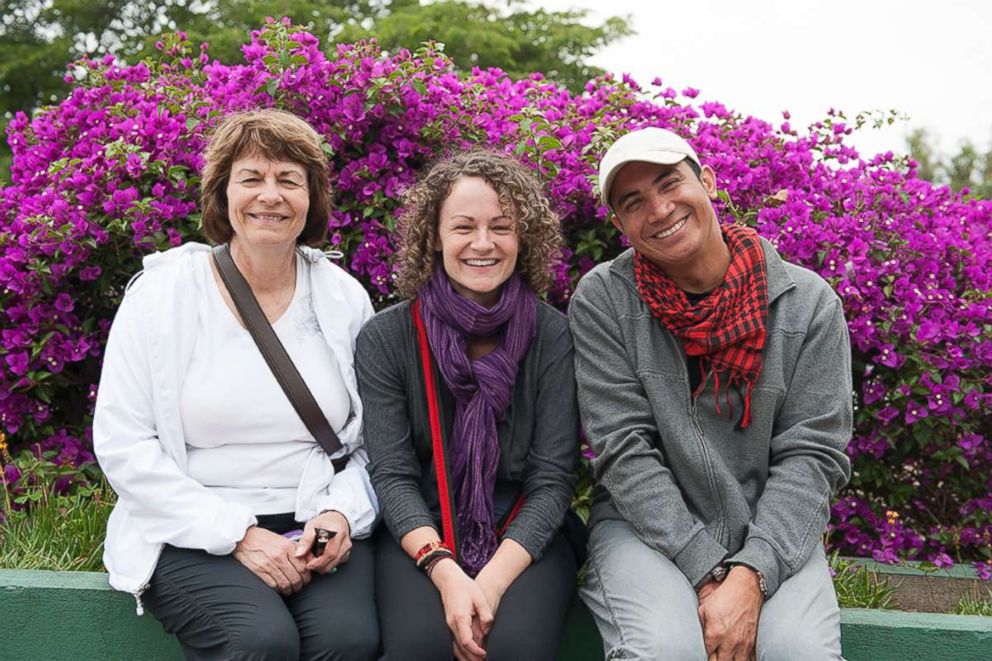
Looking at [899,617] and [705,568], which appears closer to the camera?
[705,568]

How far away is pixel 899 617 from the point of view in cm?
317

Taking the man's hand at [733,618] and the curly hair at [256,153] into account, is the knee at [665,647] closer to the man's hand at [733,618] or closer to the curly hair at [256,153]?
the man's hand at [733,618]

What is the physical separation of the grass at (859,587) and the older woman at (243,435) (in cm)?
171

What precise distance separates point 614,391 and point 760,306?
50 centimetres

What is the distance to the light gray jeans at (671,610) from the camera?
254 cm

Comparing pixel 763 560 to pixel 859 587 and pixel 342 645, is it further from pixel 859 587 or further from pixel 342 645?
pixel 342 645

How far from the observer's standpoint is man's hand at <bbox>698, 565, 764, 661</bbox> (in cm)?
260

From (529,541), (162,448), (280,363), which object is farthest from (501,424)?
(162,448)

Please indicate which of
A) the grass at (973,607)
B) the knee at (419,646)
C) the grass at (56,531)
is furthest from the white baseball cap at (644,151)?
the grass at (56,531)

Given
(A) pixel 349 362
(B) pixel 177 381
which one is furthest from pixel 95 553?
(A) pixel 349 362

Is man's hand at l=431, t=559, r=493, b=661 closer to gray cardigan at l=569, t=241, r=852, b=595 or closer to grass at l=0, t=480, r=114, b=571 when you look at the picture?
gray cardigan at l=569, t=241, r=852, b=595

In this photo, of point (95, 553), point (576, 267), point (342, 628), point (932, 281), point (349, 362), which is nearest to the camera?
point (342, 628)

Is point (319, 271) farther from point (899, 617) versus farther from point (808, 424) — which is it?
point (899, 617)

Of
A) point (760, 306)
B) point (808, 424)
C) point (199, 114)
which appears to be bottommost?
point (808, 424)
